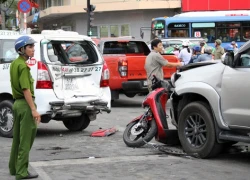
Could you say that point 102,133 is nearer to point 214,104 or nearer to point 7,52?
point 7,52

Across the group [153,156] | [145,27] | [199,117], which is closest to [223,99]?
[199,117]

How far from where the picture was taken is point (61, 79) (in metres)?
9.08

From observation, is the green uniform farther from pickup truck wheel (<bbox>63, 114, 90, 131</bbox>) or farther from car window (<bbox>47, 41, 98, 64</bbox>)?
pickup truck wheel (<bbox>63, 114, 90, 131</bbox>)

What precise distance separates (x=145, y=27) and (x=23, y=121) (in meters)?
33.1

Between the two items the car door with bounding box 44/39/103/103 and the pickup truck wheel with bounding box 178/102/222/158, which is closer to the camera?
the pickup truck wheel with bounding box 178/102/222/158

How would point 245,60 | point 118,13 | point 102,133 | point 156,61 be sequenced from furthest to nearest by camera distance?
point 118,13 → point 156,61 → point 102,133 → point 245,60

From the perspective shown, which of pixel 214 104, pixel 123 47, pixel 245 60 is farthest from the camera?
pixel 123 47

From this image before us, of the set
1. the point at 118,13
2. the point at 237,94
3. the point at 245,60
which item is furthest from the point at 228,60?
the point at 118,13

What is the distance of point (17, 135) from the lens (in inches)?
248

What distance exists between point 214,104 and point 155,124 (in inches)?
50.3

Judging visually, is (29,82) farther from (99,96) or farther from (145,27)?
(145,27)

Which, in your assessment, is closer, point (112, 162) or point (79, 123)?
point (112, 162)

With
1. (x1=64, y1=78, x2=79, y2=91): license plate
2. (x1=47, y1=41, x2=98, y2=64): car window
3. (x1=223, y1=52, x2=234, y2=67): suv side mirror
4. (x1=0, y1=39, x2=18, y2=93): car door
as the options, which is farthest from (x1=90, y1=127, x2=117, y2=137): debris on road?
(x1=223, y1=52, x2=234, y2=67): suv side mirror

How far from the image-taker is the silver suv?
6.93 metres
